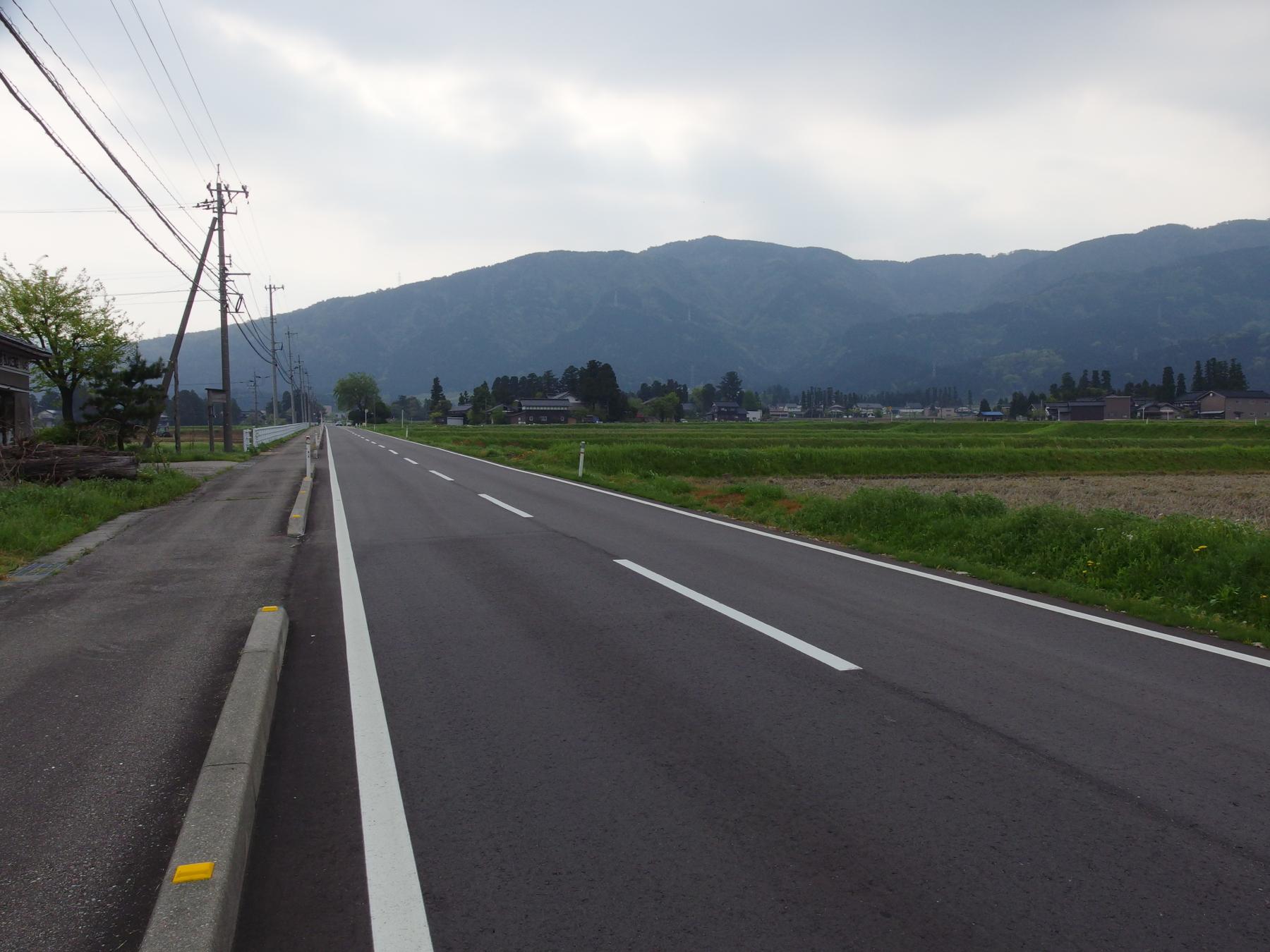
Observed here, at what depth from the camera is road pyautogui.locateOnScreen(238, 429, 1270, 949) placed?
2564mm

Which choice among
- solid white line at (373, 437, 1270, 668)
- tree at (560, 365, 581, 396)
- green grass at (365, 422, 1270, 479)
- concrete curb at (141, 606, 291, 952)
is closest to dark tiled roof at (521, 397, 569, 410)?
tree at (560, 365, 581, 396)

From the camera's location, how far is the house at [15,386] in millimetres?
22672

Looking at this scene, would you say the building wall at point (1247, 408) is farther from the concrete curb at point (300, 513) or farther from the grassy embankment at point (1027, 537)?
the concrete curb at point (300, 513)

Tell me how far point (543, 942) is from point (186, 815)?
1618 mm

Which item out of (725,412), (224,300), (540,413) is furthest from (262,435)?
(725,412)

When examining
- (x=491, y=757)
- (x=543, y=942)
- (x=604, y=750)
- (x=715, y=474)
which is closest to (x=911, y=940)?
(x=543, y=942)

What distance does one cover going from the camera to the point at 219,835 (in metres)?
2.89

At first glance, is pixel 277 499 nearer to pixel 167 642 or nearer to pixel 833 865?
pixel 167 642

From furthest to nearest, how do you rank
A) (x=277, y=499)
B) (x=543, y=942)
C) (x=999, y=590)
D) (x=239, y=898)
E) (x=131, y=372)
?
(x=131, y=372) → (x=277, y=499) → (x=999, y=590) → (x=239, y=898) → (x=543, y=942)

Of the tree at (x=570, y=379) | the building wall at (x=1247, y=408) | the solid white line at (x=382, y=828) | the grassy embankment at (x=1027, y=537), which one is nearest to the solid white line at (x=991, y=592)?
the grassy embankment at (x=1027, y=537)

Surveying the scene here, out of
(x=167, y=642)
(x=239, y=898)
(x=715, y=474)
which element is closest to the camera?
(x=239, y=898)

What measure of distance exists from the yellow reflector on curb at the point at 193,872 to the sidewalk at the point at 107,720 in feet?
0.46

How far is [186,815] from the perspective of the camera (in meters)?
3.06

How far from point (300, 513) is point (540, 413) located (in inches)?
4585
